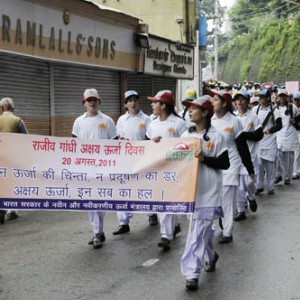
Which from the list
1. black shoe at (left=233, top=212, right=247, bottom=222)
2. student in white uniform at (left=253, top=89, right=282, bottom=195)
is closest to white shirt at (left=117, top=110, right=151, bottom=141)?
black shoe at (left=233, top=212, right=247, bottom=222)

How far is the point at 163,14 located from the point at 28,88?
11.3 meters

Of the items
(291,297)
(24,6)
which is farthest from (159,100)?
(24,6)

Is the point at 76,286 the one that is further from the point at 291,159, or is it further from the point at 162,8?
the point at 162,8

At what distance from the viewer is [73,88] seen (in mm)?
14820

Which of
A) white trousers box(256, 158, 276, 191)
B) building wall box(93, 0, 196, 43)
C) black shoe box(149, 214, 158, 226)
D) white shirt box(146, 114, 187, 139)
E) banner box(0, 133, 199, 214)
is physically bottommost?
black shoe box(149, 214, 158, 226)

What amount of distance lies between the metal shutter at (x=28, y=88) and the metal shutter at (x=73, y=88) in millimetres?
471

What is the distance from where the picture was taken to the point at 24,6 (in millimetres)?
11977

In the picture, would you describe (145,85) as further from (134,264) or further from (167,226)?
(134,264)

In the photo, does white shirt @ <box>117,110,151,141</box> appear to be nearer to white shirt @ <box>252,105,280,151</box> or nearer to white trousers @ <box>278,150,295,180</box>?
white shirt @ <box>252,105,280,151</box>

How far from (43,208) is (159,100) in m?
1.97

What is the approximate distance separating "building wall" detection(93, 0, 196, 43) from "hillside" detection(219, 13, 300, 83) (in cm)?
2442

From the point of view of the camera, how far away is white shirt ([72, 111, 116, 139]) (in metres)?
7.73

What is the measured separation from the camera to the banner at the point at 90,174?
6.39 meters

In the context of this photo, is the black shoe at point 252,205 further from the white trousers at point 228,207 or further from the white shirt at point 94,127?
the white shirt at point 94,127
